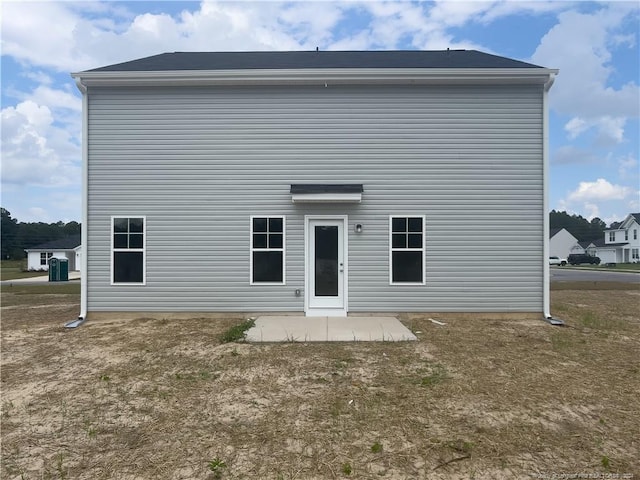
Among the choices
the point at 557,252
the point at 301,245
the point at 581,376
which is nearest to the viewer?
the point at 581,376

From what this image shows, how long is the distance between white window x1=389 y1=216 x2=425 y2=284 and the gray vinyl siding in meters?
0.14

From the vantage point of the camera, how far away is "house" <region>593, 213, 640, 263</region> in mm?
47969

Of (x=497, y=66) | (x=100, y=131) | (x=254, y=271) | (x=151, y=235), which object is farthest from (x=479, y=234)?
(x=100, y=131)

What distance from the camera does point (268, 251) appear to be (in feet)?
26.8

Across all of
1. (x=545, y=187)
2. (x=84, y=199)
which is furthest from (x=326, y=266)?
(x=84, y=199)

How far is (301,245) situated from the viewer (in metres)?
8.12

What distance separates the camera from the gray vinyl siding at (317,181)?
812 cm

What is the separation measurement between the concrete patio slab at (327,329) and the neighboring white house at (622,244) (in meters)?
55.3

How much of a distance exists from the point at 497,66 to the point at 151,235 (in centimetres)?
825

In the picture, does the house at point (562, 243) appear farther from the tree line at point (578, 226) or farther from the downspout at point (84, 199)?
the downspout at point (84, 199)

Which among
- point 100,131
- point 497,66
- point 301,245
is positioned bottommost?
point 301,245

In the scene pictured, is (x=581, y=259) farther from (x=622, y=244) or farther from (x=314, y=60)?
(x=314, y=60)

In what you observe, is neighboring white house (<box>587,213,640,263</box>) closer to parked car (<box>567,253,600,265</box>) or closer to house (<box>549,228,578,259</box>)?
house (<box>549,228,578,259</box>)

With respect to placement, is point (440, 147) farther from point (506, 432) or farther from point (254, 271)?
point (506, 432)
